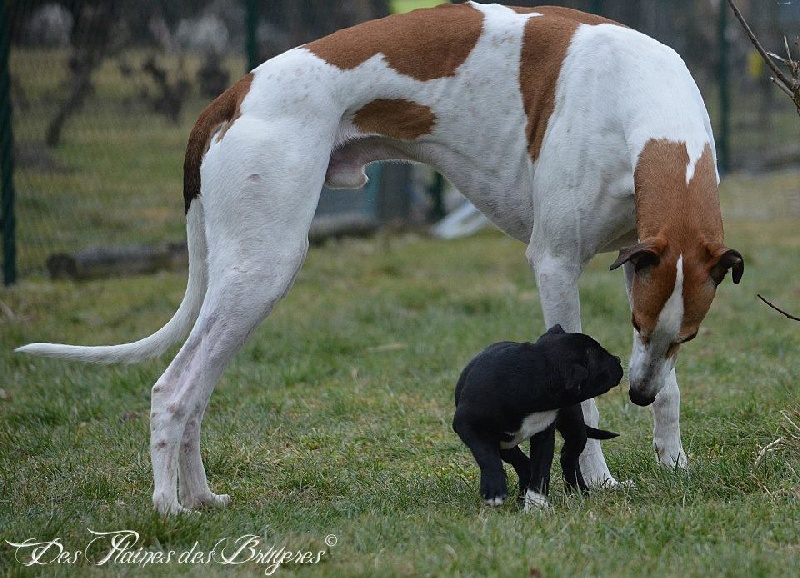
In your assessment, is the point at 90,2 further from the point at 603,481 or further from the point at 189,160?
the point at 603,481

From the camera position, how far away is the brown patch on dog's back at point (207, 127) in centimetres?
411

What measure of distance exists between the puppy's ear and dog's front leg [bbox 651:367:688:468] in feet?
1.91

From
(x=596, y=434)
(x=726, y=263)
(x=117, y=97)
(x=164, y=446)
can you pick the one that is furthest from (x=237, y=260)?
(x=117, y=97)

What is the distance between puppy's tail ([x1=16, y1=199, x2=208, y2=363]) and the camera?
4.16 meters

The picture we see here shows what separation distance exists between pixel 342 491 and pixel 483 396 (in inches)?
30.7

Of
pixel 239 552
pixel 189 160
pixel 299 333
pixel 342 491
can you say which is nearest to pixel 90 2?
pixel 299 333

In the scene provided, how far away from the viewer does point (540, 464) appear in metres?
3.76

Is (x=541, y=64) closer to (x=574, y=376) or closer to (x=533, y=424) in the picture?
(x=574, y=376)

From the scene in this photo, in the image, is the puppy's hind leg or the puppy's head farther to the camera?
the puppy's hind leg

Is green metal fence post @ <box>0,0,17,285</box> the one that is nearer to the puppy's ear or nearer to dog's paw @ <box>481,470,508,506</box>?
dog's paw @ <box>481,470,508,506</box>

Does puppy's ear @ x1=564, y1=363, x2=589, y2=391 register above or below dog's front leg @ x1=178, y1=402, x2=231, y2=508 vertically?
above

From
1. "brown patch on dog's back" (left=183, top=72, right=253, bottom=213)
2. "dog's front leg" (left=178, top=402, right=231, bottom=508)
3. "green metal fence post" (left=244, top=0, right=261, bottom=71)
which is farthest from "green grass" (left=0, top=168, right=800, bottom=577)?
"green metal fence post" (left=244, top=0, right=261, bottom=71)

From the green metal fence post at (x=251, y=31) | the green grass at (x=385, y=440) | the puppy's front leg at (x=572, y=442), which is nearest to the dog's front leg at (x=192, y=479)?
the green grass at (x=385, y=440)

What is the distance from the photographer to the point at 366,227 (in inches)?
435
